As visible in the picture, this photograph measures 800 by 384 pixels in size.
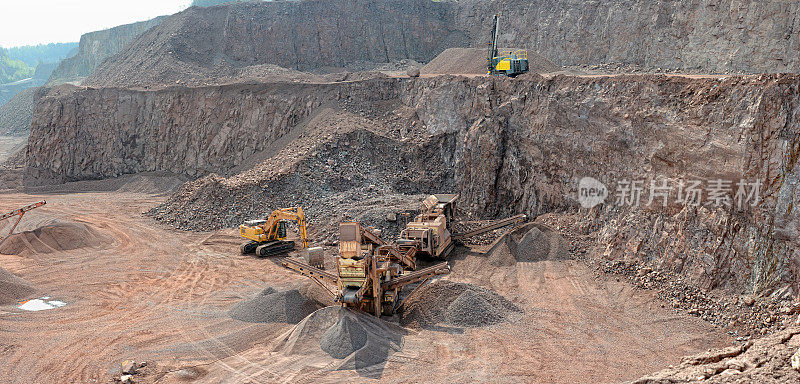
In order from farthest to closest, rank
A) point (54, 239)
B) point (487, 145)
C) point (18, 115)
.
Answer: point (18, 115) → point (487, 145) → point (54, 239)

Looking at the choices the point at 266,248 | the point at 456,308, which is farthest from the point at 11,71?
the point at 456,308

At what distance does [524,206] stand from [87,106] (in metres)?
27.6

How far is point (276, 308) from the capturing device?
13.2 metres

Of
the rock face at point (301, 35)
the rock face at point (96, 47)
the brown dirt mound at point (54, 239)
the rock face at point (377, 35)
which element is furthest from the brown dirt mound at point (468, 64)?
the rock face at point (96, 47)

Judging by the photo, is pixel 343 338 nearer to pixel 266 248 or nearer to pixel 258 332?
pixel 258 332

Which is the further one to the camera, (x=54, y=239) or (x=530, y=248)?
(x=54, y=239)

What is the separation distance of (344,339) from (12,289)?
10.4 m

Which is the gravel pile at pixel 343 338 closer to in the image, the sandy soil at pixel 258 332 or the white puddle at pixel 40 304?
the sandy soil at pixel 258 332

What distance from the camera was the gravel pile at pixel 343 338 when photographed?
11.1 m

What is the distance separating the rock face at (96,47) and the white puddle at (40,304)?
54.9 metres

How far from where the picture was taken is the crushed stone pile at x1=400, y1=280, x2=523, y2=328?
13133 mm

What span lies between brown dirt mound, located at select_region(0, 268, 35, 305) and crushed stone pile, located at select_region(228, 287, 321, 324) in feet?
20.7

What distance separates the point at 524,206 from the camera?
21.7 metres

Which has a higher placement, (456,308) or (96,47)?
(96,47)
